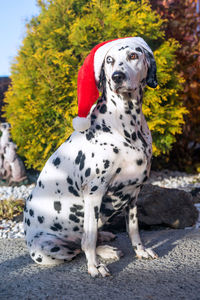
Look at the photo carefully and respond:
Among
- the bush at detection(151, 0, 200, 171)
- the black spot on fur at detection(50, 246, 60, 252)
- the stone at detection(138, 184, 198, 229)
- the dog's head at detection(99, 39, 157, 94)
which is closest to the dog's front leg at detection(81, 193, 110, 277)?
the black spot on fur at detection(50, 246, 60, 252)

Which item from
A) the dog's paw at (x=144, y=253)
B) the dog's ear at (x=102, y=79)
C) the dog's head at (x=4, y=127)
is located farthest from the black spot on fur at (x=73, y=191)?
the dog's head at (x=4, y=127)

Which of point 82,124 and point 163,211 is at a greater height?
point 82,124

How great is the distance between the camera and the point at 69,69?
240 inches

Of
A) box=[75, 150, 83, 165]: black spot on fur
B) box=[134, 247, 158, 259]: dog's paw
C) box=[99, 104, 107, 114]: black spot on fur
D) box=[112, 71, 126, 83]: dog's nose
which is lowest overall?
box=[134, 247, 158, 259]: dog's paw

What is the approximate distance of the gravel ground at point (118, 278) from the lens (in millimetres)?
2262

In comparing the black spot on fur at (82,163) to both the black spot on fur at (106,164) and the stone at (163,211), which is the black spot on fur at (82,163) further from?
the stone at (163,211)

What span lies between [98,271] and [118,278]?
0.56ft

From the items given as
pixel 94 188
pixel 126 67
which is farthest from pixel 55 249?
pixel 126 67

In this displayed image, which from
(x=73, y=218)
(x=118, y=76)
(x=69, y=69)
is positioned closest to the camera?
(x=118, y=76)

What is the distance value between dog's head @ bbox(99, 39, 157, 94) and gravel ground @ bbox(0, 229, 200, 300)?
59.2 inches

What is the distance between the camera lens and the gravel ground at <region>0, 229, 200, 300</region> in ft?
7.42

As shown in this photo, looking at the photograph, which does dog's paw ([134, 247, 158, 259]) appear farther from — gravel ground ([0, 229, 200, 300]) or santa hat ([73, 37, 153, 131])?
santa hat ([73, 37, 153, 131])

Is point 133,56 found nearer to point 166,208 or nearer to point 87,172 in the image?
point 87,172

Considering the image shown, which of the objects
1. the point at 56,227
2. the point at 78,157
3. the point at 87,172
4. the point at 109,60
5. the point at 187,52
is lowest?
the point at 56,227
